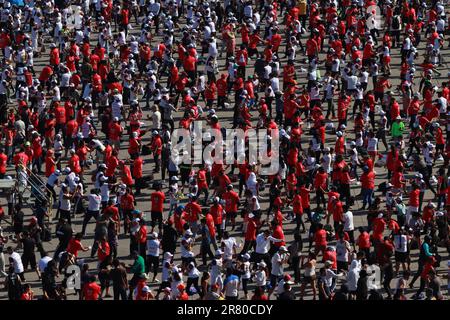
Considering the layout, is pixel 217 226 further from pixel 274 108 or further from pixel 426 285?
pixel 274 108

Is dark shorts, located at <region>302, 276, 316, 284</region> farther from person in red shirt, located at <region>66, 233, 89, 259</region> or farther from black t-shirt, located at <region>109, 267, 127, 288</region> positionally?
person in red shirt, located at <region>66, 233, 89, 259</region>

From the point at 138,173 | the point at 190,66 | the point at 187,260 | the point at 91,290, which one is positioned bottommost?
the point at 91,290

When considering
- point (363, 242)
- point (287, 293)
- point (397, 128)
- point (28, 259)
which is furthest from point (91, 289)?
point (397, 128)

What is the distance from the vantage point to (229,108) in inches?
1822

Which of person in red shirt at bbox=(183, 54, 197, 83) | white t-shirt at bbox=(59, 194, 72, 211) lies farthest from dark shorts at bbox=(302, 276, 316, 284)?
person in red shirt at bbox=(183, 54, 197, 83)

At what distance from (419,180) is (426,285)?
466 cm

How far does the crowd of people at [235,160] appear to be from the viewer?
34.4 meters

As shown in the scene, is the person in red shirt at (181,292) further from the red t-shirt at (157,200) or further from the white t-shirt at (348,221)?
the white t-shirt at (348,221)

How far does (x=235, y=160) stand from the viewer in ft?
134

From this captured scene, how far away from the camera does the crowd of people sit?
34375 millimetres

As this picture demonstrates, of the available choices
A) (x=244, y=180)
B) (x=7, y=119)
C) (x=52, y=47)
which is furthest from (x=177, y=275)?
(x=52, y=47)

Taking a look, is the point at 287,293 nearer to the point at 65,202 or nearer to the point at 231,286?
the point at 231,286

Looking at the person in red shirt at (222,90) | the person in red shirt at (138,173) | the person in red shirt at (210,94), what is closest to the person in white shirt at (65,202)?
the person in red shirt at (138,173)

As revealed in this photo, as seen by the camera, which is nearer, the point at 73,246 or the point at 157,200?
the point at 73,246
